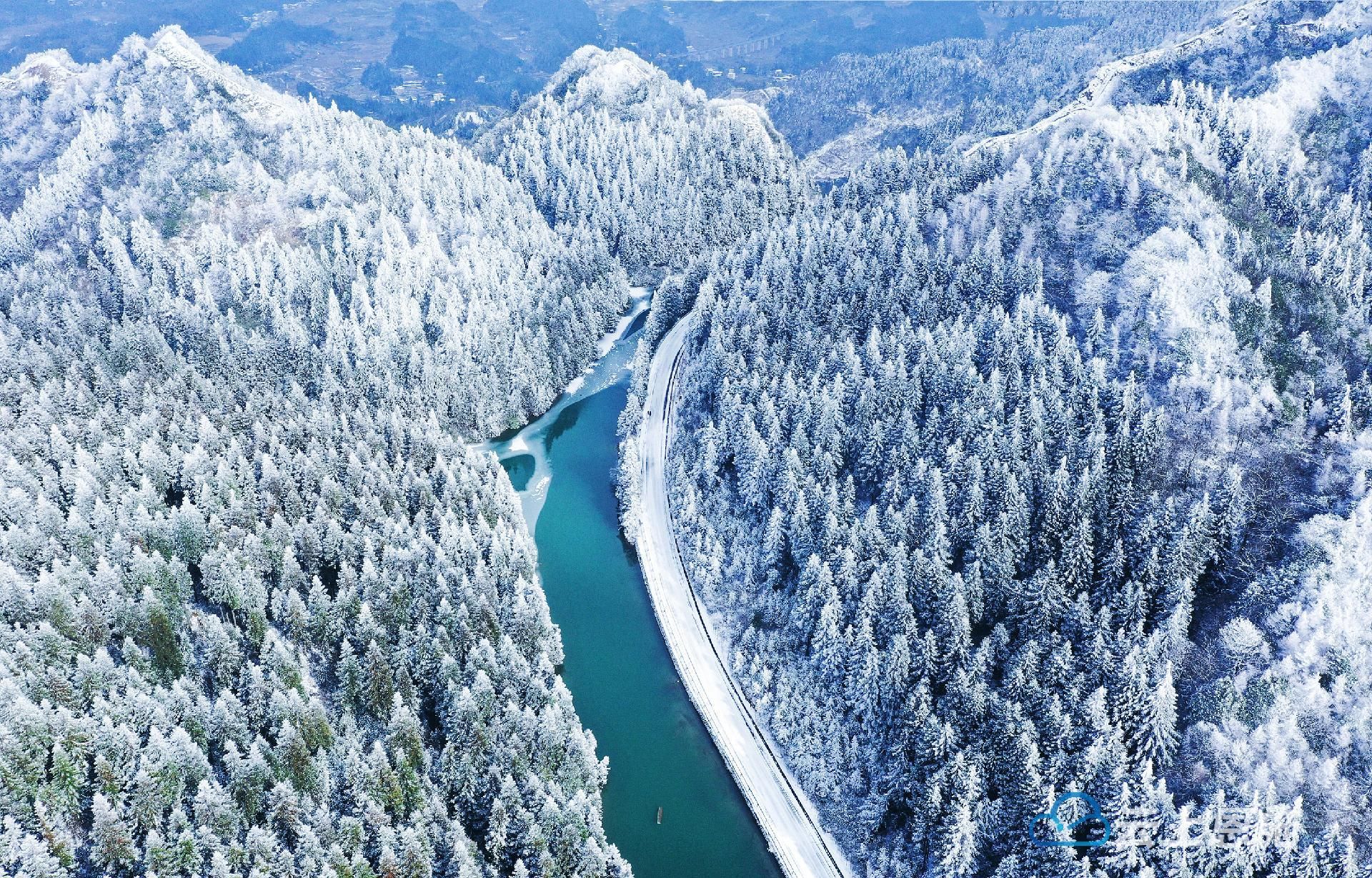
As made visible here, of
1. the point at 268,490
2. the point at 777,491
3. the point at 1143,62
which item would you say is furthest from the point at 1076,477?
the point at 1143,62

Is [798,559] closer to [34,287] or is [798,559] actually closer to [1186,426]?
[1186,426]

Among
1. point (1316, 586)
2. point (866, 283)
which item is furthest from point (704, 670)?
point (866, 283)

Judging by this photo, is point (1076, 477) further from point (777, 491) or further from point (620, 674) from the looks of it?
point (620, 674)

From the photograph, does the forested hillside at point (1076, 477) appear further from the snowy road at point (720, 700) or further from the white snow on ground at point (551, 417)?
the white snow on ground at point (551, 417)

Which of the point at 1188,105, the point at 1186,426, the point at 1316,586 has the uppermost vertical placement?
the point at 1188,105

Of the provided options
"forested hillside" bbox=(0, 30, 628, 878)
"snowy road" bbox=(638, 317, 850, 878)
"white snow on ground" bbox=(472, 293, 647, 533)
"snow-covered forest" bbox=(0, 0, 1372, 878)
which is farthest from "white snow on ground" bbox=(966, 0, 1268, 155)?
"snowy road" bbox=(638, 317, 850, 878)

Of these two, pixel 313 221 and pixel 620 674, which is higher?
pixel 313 221
